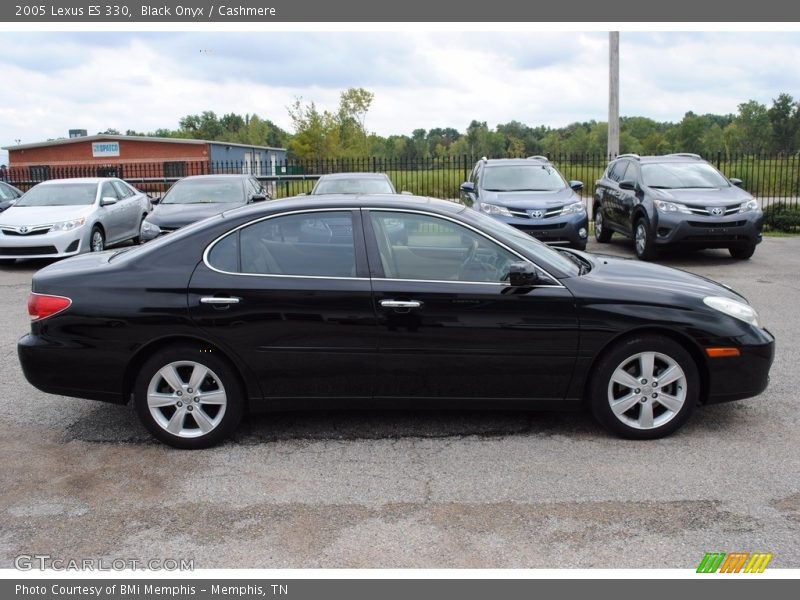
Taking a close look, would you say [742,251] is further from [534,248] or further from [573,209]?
[534,248]

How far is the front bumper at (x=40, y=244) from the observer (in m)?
12.9

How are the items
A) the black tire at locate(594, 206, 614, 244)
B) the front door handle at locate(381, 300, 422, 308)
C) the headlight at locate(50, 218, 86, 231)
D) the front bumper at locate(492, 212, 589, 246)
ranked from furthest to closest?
the black tire at locate(594, 206, 614, 244) < the headlight at locate(50, 218, 86, 231) < the front bumper at locate(492, 212, 589, 246) < the front door handle at locate(381, 300, 422, 308)

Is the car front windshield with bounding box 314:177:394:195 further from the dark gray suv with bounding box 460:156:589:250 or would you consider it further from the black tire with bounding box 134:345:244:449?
the black tire with bounding box 134:345:244:449

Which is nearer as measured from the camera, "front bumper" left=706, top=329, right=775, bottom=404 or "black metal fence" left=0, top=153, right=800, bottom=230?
"front bumper" left=706, top=329, right=775, bottom=404

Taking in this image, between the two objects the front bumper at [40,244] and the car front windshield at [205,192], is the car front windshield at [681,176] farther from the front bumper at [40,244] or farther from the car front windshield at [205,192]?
the front bumper at [40,244]

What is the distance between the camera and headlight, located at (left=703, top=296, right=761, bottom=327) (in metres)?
4.89

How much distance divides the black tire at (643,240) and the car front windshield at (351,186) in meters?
4.40

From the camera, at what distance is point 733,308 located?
195 inches

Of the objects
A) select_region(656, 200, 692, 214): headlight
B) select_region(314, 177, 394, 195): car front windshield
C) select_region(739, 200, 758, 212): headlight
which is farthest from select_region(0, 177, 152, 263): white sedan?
select_region(739, 200, 758, 212): headlight

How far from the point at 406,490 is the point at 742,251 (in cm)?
1042

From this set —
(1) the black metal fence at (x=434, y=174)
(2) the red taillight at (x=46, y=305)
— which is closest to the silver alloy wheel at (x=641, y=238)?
(1) the black metal fence at (x=434, y=174)

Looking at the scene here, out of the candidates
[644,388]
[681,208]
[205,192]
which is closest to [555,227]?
[681,208]

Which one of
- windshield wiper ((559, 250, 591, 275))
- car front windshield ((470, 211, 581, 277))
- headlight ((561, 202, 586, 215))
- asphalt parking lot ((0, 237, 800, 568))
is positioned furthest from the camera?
headlight ((561, 202, 586, 215))

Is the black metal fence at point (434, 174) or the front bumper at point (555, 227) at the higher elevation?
the black metal fence at point (434, 174)
